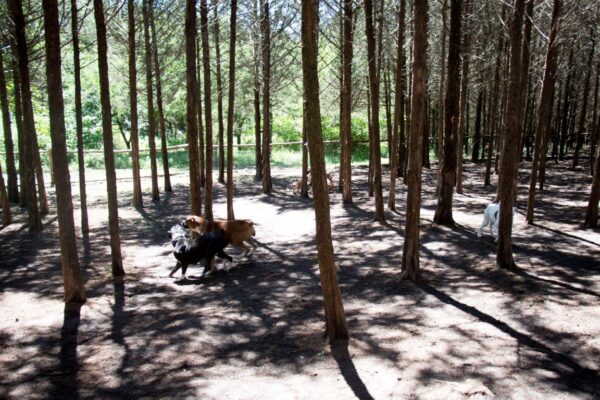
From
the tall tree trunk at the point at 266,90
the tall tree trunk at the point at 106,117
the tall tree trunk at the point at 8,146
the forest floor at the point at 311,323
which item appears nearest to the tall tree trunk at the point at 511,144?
the forest floor at the point at 311,323

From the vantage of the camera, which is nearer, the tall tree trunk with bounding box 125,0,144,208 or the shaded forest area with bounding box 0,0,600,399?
the shaded forest area with bounding box 0,0,600,399

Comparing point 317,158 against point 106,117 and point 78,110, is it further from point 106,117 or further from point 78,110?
point 78,110

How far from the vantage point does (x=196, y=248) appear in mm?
9953

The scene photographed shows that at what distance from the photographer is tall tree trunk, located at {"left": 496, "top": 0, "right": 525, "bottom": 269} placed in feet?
27.9

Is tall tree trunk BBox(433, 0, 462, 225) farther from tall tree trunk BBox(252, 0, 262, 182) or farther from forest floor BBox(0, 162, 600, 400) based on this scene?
tall tree trunk BBox(252, 0, 262, 182)

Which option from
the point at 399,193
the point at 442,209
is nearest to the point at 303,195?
the point at 399,193

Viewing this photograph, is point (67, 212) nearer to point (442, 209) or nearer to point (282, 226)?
point (282, 226)

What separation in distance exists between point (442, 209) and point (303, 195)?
7652 mm

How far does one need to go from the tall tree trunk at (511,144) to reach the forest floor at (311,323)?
1.82ft

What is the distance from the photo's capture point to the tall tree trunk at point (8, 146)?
14.4 m

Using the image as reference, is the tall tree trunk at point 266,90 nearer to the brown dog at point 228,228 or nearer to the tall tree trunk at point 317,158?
the brown dog at point 228,228

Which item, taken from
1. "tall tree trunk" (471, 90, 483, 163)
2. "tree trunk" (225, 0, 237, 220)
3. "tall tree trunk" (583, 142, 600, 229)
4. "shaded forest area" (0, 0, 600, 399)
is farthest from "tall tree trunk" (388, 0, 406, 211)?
"tall tree trunk" (471, 90, 483, 163)

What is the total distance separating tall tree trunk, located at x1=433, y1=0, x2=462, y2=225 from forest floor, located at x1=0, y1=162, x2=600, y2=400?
0.68 metres

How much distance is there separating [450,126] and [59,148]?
9348 millimetres
